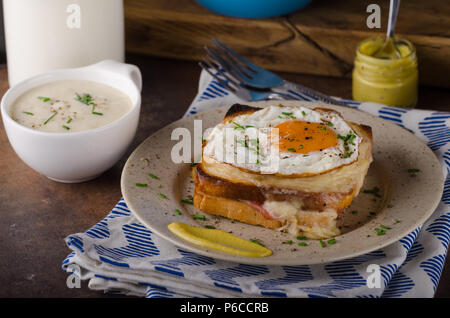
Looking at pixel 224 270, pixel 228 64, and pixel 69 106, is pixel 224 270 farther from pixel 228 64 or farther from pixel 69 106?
pixel 228 64

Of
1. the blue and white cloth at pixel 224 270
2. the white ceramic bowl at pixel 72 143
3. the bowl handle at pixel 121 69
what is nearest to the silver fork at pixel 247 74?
the bowl handle at pixel 121 69

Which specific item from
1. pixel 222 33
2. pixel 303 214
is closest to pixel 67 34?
pixel 222 33

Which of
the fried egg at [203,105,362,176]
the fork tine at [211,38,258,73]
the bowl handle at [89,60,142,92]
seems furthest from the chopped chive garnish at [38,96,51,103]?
the fork tine at [211,38,258,73]

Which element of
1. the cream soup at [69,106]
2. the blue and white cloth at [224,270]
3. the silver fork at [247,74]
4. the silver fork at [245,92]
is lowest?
the blue and white cloth at [224,270]

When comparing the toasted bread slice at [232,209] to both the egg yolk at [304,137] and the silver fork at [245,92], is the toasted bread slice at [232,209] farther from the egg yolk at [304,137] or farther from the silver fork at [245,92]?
the silver fork at [245,92]

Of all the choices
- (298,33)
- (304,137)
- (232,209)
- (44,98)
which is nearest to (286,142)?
(304,137)
